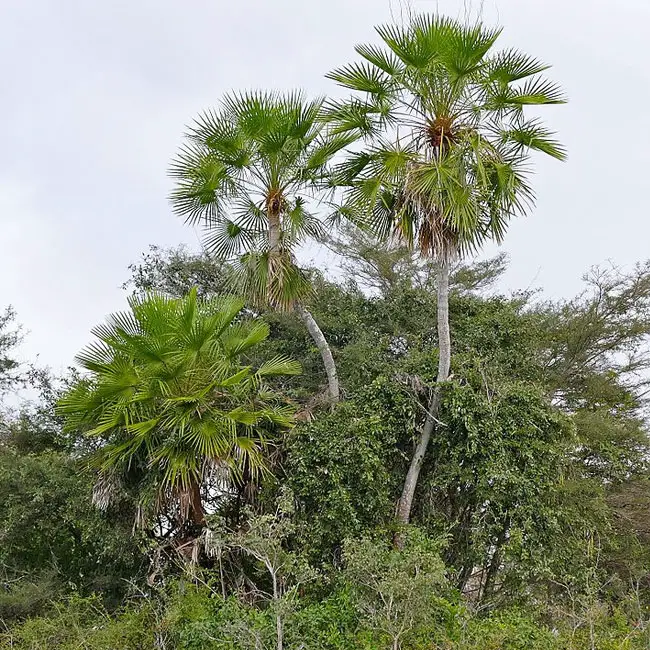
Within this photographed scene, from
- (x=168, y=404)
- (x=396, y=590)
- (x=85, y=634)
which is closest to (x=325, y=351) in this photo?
(x=168, y=404)

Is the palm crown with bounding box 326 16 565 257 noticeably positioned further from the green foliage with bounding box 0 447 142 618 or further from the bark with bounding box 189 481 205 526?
the green foliage with bounding box 0 447 142 618

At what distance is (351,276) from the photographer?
1404 centimetres

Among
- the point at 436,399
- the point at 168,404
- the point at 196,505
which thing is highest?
the point at 436,399

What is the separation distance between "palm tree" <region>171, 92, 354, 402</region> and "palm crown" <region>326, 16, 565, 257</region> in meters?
0.55

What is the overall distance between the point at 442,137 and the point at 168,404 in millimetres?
4783

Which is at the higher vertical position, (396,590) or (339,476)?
(339,476)

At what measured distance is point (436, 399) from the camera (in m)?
8.49

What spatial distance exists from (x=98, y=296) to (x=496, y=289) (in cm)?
887

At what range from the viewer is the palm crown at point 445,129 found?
787 cm

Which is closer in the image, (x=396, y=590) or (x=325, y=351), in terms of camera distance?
(x=396, y=590)

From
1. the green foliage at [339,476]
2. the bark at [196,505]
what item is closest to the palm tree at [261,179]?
the green foliage at [339,476]

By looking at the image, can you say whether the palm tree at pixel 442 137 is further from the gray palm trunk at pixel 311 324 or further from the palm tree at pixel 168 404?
the palm tree at pixel 168 404

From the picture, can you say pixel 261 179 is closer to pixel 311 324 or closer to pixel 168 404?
pixel 311 324

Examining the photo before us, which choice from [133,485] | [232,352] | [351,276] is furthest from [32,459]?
[351,276]
